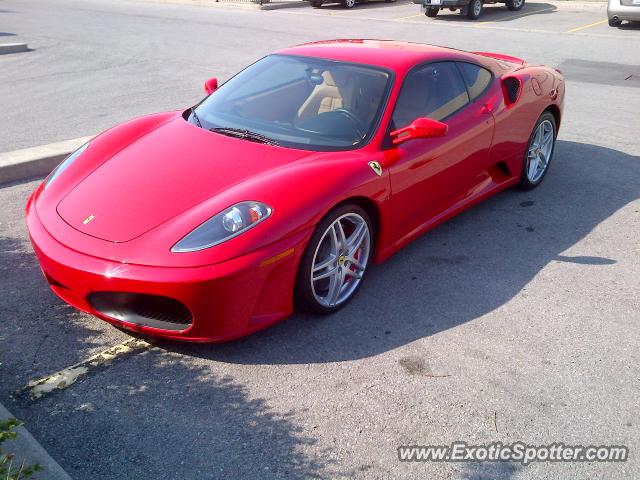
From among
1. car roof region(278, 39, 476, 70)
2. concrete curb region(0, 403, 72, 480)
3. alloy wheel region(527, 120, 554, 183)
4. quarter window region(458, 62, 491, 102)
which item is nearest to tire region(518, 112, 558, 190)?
alloy wheel region(527, 120, 554, 183)

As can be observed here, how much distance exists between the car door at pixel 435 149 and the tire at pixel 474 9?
14756 mm

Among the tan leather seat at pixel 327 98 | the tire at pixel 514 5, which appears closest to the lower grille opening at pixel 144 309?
the tan leather seat at pixel 327 98

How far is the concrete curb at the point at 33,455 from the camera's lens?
107 inches

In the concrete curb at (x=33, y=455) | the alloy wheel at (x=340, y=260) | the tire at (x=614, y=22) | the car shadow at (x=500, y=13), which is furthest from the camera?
the car shadow at (x=500, y=13)

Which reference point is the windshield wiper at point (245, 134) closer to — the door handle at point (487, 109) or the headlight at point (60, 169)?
the headlight at point (60, 169)

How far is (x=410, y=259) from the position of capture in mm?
5090

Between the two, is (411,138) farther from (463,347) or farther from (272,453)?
(272,453)

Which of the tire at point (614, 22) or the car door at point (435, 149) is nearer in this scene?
the car door at point (435, 149)

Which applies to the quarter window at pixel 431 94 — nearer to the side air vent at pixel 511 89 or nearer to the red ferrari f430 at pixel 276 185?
the red ferrari f430 at pixel 276 185

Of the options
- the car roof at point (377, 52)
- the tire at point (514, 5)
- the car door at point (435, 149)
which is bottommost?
the tire at point (514, 5)

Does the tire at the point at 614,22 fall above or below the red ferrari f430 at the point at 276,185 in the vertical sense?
below

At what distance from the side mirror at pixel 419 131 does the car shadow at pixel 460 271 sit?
909 mm

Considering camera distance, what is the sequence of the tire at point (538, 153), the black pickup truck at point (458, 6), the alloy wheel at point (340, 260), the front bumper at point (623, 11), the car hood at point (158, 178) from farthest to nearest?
the black pickup truck at point (458, 6) < the front bumper at point (623, 11) < the tire at point (538, 153) < the alloy wheel at point (340, 260) < the car hood at point (158, 178)

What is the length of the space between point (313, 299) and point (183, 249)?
32.7 inches
